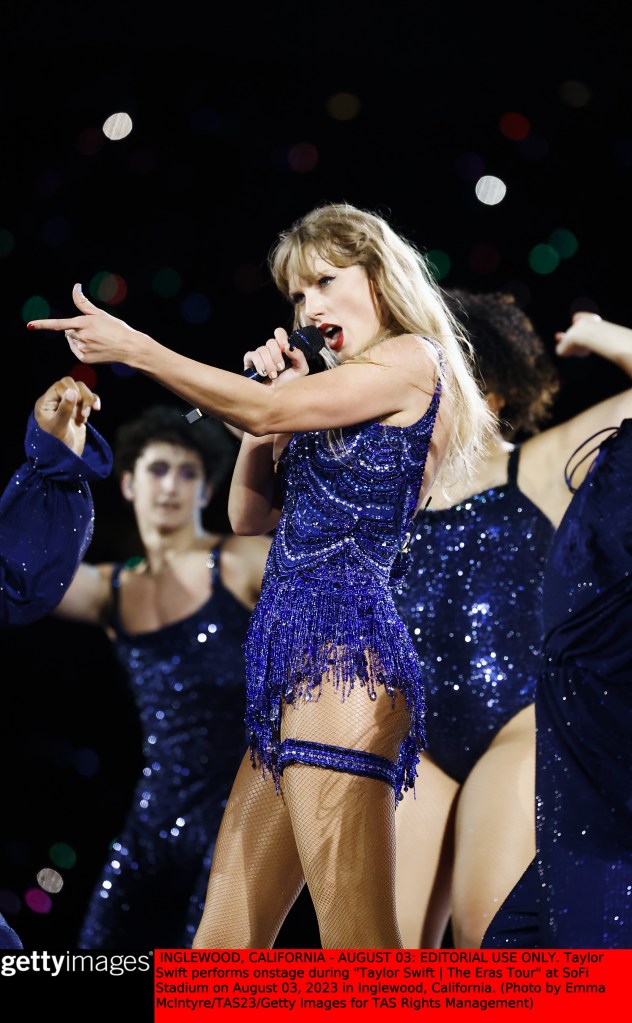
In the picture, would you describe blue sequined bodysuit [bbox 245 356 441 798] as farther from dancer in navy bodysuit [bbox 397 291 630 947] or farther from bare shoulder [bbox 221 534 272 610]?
bare shoulder [bbox 221 534 272 610]

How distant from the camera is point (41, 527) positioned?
2.33 meters

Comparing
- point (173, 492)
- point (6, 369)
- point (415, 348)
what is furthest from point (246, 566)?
point (415, 348)

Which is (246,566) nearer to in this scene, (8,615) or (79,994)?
(8,615)

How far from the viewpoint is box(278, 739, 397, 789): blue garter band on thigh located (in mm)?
1907

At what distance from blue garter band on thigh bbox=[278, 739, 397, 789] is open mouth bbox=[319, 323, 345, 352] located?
74 cm

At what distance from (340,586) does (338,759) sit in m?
0.29


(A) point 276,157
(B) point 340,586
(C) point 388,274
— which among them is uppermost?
(A) point 276,157

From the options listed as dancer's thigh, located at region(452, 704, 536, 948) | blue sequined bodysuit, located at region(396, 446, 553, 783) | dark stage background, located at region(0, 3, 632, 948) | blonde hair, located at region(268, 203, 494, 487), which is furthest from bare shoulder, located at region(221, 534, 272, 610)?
blonde hair, located at region(268, 203, 494, 487)

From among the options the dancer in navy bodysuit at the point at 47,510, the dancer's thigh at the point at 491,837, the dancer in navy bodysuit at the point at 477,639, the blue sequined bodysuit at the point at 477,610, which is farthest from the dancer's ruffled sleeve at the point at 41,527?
the dancer's thigh at the point at 491,837

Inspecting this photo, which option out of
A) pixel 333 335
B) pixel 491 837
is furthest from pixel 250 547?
pixel 333 335

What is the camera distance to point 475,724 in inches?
114

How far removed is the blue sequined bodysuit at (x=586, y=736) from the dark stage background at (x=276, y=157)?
172cm

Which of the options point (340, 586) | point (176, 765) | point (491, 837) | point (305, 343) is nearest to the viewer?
point (340, 586)

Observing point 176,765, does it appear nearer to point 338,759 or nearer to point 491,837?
point 491,837
